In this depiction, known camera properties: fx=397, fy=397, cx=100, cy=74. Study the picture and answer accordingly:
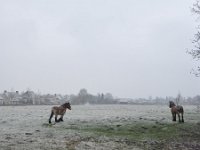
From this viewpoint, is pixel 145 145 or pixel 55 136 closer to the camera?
pixel 145 145

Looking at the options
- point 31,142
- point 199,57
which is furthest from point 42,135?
point 199,57

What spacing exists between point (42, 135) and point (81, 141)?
3.41 metres

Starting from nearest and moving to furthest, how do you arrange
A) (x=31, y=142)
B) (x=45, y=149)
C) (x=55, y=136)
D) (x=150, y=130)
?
(x=45, y=149)
(x=31, y=142)
(x=55, y=136)
(x=150, y=130)

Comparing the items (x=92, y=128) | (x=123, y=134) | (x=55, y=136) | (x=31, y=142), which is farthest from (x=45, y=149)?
(x=92, y=128)

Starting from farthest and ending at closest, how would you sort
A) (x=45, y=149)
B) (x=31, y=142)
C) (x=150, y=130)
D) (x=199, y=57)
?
(x=199, y=57) → (x=150, y=130) → (x=31, y=142) → (x=45, y=149)

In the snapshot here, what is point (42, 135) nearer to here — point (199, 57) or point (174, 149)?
point (174, 149)

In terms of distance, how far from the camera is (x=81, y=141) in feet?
81.3

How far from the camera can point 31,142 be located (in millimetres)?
23578

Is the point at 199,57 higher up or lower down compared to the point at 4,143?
higher up

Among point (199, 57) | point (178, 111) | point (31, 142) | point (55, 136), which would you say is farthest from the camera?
point (178, 111)

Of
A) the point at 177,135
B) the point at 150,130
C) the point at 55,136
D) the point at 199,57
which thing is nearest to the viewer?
the point at 55,136

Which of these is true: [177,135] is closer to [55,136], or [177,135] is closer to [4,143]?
[55,136]

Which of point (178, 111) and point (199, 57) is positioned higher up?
point (199, 57)

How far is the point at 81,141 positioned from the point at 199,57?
17.2 meters
